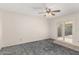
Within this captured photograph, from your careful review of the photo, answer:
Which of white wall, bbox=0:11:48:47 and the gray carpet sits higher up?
white wall, bbox=0:11:48:47

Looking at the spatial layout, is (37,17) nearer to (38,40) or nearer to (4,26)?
(38,40)

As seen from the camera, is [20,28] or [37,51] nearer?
[37,51]

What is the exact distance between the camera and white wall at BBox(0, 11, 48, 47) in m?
3.57

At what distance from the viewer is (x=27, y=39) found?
446 cm

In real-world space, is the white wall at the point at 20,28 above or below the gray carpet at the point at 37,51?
above

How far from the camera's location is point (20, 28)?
4.09 metres

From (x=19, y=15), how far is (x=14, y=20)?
1.24ft

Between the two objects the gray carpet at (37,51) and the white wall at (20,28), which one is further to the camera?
the white wall at (20,28)

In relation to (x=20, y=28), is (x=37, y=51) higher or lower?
lower

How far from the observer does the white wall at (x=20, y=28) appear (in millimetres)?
3570

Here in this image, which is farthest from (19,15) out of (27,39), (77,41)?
(77,41)

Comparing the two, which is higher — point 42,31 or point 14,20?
point 14,20

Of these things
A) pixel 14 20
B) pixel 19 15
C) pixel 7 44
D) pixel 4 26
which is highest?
pixel 19 15

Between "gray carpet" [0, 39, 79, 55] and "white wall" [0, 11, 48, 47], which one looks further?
"white wall" [0, 11, 48, 47]
